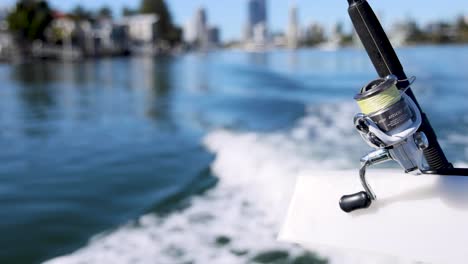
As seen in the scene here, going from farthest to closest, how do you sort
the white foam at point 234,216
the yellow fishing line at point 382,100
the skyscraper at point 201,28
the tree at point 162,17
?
the skyscraper at point 201,28 → the tree at point 162,17 → the white foam at point 234,216 → the yellow fishing line at point 382,100

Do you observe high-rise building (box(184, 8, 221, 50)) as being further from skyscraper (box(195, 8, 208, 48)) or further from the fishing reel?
the fishing reel

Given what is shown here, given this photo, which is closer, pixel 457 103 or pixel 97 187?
pixel 97 187

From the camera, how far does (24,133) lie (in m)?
6.29

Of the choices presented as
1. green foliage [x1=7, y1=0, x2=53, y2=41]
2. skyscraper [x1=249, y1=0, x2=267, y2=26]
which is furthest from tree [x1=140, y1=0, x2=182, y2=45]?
green foliage [x1=7, y1=0, x2=53, y2=41]

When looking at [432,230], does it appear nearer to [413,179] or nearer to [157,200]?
[413,179]

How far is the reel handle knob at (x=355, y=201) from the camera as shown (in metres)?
1.68

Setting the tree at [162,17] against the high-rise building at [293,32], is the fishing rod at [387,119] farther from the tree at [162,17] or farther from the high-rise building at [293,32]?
the tree at [162,17]

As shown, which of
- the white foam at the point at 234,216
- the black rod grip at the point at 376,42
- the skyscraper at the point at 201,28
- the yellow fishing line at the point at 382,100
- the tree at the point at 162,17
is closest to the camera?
the yellow fishing line at the point at 382,100

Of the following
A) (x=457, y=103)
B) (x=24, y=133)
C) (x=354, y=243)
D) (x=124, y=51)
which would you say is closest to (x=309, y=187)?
(x=354, y=243)

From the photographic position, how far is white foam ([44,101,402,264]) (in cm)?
237

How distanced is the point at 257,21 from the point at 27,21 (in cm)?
4488

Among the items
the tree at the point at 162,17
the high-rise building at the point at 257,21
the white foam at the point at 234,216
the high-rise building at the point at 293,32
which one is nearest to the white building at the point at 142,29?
the tree at the point at 162,17

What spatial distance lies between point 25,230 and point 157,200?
0.86m

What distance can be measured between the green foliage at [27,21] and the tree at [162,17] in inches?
1681
